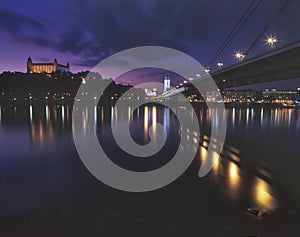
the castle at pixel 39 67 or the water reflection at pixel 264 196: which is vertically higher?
the castle at pixel 39 67

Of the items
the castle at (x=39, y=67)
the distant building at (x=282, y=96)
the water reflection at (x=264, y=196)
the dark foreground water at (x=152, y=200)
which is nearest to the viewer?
the dark foreground water at (x=152, y=200)

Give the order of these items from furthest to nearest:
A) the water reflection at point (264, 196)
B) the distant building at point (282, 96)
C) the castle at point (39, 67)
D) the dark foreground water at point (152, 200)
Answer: the distant building at point (282, 96), the castle at point (39, 67), the water reflection at point (264, 196), the dark foreground water at point (152, 200)

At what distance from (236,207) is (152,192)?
3.14 m

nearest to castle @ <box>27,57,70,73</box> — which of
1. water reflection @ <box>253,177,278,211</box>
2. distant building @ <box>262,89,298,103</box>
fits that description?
distant building @ <box>262,89,298,103</box>

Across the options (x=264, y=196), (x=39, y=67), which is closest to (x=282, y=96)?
(x=39, y=67)

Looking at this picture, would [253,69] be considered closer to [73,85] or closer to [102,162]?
[102,162]

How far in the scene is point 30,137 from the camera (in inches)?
842

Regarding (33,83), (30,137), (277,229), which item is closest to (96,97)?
(33,83)

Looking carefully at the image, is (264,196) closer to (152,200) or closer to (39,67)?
(152,200)

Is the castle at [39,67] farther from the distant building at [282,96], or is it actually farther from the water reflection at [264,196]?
the water reflection at [264,196]

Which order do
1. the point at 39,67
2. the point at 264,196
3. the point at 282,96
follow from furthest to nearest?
1. the point at 282,96
2. the point at 39,67
3. the point at 264,196

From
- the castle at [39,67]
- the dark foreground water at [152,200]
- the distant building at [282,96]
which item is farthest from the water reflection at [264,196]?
the distant building at [282,96]

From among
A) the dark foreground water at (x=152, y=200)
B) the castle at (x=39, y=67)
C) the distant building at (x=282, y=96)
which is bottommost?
the dark foreground water at (x=152, y=200)

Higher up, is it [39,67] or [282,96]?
[39,67]
